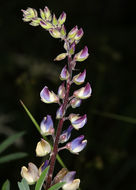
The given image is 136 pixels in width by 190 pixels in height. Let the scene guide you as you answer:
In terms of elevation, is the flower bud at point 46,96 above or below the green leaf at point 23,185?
above

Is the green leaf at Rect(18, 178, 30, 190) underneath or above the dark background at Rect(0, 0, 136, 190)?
above

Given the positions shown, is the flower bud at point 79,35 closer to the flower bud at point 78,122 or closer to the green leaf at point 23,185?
the flower bud at point 78,122

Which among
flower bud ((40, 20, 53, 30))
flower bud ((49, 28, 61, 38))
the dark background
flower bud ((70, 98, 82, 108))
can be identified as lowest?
Answer: the dark background

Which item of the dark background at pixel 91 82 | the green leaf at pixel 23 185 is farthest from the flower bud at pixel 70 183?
the dark background at pixel 91 82

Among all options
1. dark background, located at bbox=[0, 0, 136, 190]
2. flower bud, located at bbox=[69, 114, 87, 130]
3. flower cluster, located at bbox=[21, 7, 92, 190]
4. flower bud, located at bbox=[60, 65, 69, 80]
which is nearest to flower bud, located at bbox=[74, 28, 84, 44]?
flower cluster, located at bbox=[21, 7, 92, 190]

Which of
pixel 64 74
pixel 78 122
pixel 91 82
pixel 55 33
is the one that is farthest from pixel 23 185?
pixel 91 82

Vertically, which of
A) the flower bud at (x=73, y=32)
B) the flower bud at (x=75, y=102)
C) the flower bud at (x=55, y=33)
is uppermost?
the flower bud at (x=55, y=33)

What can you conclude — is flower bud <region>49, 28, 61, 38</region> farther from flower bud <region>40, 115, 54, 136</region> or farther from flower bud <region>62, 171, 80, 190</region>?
flower bud <region>62, 171, 80, 190</region>

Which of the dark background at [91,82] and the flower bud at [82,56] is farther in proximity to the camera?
the dark background at [91,82]

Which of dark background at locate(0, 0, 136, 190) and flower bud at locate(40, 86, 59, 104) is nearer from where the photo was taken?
flower bud at locate(40, 86, 59, 104)
